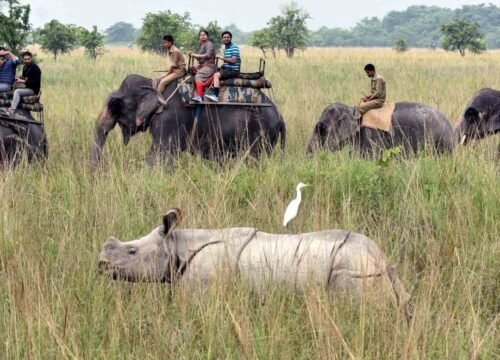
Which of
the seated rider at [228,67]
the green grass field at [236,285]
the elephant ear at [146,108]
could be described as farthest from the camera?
the seated rider at [228,67]

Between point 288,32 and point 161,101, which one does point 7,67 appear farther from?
point 288,32

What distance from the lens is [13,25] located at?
1495 centimetres

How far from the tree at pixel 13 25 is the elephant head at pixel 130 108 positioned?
5.87 metres

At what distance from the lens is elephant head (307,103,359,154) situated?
10000mm

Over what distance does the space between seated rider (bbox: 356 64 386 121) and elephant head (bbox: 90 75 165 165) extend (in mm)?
2495

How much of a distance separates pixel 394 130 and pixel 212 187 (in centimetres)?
393

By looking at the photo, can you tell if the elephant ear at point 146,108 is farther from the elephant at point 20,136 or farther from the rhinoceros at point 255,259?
the rhinoceros at point 255,259

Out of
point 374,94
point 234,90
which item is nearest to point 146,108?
point 234,90

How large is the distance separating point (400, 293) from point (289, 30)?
41.7 m

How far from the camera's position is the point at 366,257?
4305 mm

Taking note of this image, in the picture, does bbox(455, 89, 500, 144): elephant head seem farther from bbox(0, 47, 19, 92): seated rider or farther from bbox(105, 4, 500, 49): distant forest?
bbox(105, 4, 500, 49): distant forest

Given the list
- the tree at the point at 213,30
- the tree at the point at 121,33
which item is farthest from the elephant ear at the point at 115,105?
the tree at the point at 121,33

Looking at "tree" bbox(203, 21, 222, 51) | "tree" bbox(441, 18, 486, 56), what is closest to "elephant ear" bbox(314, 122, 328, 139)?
"tree" bbox(203, 21, 222, 51)

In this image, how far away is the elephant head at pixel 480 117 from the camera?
10398 mm
